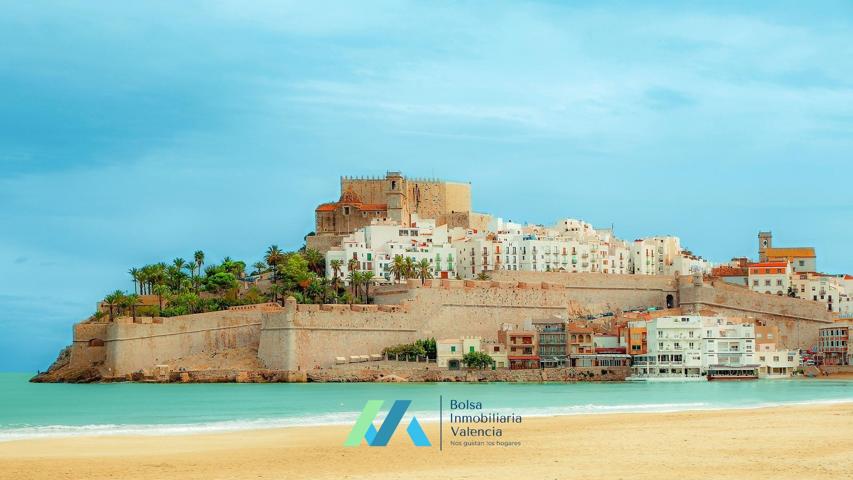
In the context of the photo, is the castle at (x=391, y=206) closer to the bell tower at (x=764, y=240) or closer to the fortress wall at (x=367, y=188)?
the fortress wall at (x=367, y=188)

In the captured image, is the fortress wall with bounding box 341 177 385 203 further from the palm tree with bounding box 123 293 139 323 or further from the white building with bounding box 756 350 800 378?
the white building with bounding box 756 350 800 378

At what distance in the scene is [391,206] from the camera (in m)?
68.5

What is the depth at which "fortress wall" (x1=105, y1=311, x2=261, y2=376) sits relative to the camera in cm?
5606

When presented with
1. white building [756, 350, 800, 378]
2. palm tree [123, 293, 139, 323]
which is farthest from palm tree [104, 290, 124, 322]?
white building [756, 350, 800, 378]

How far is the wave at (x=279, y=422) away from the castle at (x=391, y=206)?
33868 mm

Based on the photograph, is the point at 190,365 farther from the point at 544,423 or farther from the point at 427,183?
the point at 544,423

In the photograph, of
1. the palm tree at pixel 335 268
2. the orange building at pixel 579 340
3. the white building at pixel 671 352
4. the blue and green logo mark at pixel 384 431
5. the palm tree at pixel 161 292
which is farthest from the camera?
the palm tree at pixel 335 268

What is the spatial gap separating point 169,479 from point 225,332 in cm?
3826

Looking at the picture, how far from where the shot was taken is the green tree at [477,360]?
5422 centimetres

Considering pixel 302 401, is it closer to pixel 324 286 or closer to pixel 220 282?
pixel 324 286

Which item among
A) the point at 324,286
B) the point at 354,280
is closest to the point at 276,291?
the point at 324,286

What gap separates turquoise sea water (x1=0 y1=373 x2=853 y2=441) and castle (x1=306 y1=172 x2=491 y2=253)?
56.3 feet

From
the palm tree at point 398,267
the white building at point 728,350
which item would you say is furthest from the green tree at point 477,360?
the white building at point 728,350

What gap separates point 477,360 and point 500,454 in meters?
33.5
